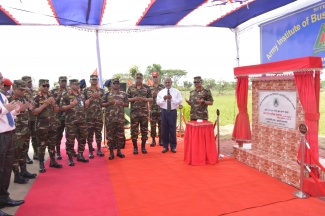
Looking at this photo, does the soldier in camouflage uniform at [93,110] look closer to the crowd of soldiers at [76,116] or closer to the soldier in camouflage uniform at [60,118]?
the crowd of soldiers at [76,116]

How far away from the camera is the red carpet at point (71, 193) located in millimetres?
3018

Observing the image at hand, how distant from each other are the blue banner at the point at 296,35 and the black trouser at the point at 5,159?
511cm

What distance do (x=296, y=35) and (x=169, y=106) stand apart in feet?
9.80

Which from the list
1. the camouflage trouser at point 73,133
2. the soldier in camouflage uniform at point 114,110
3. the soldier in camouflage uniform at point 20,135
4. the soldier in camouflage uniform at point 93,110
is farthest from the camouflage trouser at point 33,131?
the soldier in camouflage uniform at point 114,110

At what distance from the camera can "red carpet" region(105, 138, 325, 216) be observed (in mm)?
2959

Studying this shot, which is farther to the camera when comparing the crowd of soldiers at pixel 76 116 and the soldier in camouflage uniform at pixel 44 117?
the soldier in camouflage uniform at pixel 44 117

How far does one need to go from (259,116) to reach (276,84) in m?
0.68

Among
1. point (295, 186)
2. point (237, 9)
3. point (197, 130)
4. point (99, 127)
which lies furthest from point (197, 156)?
point (237, 9)

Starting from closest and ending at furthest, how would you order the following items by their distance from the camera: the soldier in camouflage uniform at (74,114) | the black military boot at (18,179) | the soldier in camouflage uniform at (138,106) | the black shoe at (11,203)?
the black shoe at (11,203), the black military boot at (18,179), the soldier in camouflage uniform at (74,114), the soldier in camouflage uniform at (138,106)

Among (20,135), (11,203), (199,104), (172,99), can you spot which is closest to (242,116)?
(199,104)

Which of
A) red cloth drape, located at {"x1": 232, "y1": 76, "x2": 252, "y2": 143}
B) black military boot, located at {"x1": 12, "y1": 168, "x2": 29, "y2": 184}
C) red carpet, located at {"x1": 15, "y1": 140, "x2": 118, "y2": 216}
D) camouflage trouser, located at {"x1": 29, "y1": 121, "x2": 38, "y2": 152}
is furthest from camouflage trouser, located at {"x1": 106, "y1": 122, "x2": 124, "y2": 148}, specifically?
red cloth drape, located at {"x1": 232, "y1": 76, "x2": 252, "y2": 143}

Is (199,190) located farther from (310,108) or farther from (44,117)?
(44,117)

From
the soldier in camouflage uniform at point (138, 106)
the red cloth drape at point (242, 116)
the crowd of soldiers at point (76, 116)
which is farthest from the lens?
the soldier in camouflage uniform at point (138, 106)

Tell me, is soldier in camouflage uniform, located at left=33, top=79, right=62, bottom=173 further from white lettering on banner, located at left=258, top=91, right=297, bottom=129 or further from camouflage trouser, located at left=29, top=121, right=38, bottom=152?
white lettering on banner, located at left=258, top=91, right=297, bottom=129
